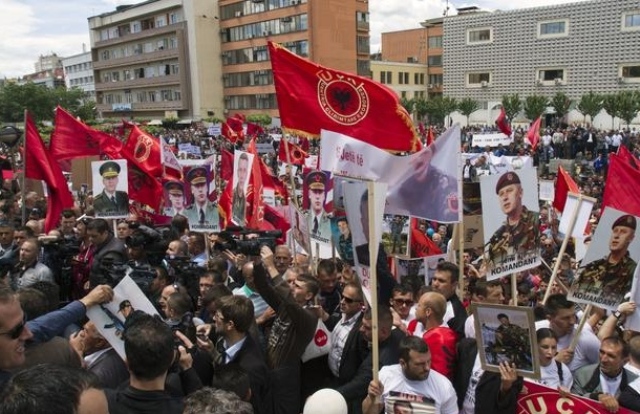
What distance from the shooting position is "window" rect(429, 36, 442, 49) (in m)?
74.9

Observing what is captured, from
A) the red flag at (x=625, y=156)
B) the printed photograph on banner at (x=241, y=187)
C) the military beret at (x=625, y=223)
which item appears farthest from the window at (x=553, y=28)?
the military beret at (x=625, y=223)

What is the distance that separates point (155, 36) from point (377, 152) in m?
73.3

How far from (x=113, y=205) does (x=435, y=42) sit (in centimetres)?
7237

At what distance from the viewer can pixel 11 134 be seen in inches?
379

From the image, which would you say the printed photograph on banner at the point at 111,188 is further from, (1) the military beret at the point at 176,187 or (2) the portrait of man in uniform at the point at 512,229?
(2) the portrait of man in uniform at the point at 512,229

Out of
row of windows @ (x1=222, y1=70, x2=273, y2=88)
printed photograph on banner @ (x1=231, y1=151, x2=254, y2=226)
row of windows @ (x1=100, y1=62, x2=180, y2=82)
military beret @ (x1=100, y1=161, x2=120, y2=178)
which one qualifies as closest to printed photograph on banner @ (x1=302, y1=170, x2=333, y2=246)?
printed photograph on banner @ (x1=231, y1=151, x2=254, y2=226)

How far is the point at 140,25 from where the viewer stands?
75.8 m

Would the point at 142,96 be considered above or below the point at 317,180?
above

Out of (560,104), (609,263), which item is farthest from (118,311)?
(560,104)

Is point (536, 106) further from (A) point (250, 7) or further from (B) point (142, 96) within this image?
(B) point (142, 96)

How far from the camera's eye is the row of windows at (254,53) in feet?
200

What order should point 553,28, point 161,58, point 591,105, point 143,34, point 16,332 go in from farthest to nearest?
point 143,34 → point 161,58 → point 553,28 → point 591,105 → point 16,332

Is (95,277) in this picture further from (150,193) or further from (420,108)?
(420,108)

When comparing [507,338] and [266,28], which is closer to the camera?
[507,338]
